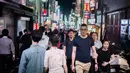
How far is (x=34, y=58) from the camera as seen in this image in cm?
724

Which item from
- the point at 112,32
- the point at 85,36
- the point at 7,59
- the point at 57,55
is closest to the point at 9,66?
the point at 7,59

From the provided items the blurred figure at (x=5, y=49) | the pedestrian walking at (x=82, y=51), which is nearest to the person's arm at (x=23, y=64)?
the pedestrian walking at (x=82, y=51)

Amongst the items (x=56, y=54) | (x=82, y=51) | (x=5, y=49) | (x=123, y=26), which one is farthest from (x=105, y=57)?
(x=123, y=26)

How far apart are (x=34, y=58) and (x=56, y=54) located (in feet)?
2.07

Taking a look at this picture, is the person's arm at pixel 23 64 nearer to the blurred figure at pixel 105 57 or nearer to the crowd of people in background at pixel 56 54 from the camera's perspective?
the crowd of people in background at pixel 56 54


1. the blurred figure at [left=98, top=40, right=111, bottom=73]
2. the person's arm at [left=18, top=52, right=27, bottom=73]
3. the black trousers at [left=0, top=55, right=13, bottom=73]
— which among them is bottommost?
the black trousers at [left=0, top=55, right=13, bottom=73]

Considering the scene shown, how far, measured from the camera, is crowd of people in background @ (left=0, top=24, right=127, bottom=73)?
23.8ft

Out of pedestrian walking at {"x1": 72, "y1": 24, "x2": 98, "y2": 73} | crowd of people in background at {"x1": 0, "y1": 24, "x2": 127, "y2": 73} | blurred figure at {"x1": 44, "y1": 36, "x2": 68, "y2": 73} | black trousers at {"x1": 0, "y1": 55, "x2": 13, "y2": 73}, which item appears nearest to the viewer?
crowd of people in background at {"x1": 0, "y1": 24, "x2": 127, "y2": 73}

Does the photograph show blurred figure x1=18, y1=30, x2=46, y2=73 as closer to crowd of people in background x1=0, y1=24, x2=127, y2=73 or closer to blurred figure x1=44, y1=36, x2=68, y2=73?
crowd of people in background x1=0, y1=24, x2=127, y2=73

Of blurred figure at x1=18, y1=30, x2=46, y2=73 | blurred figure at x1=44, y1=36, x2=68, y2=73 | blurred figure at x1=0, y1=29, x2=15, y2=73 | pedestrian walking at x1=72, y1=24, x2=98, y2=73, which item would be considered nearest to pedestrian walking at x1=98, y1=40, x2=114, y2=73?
pedestrian walking at x1=72, y1=24, x2=98, y2=73

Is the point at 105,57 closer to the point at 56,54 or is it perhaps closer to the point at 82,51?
the point at 82,51

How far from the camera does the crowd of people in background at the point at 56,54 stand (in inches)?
285

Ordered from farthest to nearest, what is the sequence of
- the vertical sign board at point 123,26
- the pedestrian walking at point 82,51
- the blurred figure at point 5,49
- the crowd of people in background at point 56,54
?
the vertical sign board at point 123,26
the blurred figure at point 5,49
the pedestrian walking at point 82,51
the crowd of people in background at point 56,54

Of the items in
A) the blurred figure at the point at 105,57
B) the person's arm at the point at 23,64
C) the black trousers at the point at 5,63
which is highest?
the person's arm at the point at 23,64
